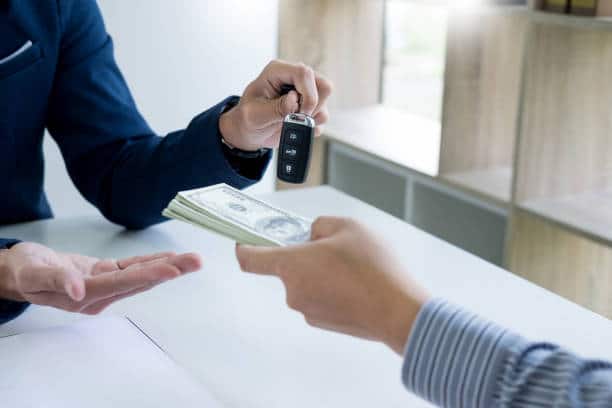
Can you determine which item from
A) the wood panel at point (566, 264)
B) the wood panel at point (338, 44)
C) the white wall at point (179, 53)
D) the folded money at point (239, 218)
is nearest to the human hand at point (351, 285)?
the folded money at point (239, 218)

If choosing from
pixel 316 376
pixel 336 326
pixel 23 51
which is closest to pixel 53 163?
pixel 23 51

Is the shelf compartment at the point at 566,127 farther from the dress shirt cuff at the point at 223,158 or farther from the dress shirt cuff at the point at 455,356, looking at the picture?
the dress shirt cuff at the point at 455,356

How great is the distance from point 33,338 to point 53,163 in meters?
1.73

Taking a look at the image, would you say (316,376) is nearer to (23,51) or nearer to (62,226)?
(62,226)

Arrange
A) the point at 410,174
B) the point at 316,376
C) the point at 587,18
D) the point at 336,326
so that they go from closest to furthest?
the point at 336,326 → the point at 316,376 → the point at 587,18 → the point at 410,174

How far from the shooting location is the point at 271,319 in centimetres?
114

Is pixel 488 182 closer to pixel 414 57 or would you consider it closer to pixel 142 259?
pixel 414 57

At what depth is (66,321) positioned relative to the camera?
1.11 metres

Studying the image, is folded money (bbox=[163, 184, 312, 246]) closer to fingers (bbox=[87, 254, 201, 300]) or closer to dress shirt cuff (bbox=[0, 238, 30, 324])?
fingers (bbox=[87, 254, 201, 300])

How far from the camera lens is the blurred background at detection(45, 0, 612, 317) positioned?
82.4 inches

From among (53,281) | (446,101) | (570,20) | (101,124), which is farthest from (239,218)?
(446,101)

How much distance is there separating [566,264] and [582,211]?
22cm

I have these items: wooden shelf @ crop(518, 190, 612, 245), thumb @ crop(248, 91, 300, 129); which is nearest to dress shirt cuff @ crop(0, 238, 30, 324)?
thumb @ crop(248, 91, 300, 129)

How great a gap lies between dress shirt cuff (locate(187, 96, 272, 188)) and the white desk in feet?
0.38
